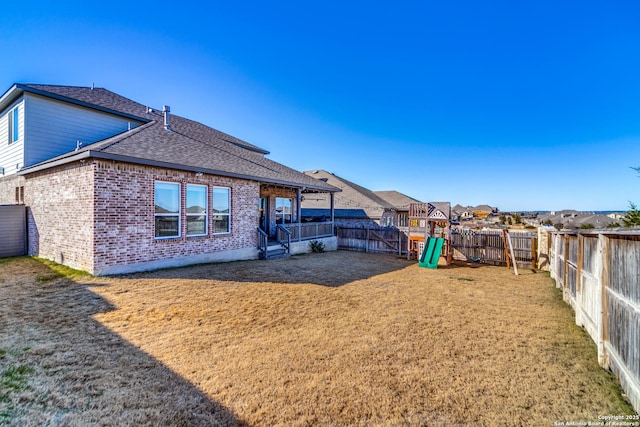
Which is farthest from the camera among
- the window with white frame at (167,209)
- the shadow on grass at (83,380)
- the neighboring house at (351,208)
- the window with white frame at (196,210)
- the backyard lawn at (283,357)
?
the neighboring house at (351,208)

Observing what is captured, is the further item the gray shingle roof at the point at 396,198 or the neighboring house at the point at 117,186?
the gray shingle roof at the point at 396,198

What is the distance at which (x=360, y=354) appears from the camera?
3982 millimetres

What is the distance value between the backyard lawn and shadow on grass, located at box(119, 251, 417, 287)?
844 mm

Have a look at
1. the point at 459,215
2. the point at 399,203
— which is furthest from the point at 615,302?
the point at 459,215

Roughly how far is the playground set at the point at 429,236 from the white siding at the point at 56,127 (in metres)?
15.0

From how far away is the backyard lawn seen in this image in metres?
2.75

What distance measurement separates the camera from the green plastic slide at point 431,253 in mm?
11797

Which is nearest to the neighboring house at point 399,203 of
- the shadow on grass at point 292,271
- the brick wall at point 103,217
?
the shadow on grass at point 292,271

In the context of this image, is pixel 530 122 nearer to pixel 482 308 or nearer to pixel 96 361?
pixel 482 308

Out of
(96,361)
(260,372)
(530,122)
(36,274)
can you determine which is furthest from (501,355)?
(530,122)

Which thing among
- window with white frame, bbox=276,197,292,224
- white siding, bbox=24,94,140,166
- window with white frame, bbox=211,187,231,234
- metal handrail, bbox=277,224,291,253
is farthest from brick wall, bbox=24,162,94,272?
window with white frame, bbox=276,197,292,224

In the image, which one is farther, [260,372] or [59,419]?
[260,372]

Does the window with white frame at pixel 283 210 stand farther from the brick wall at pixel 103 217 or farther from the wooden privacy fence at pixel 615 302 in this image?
the wooden privacy fence at pixel 615 302

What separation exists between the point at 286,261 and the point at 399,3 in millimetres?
11701
